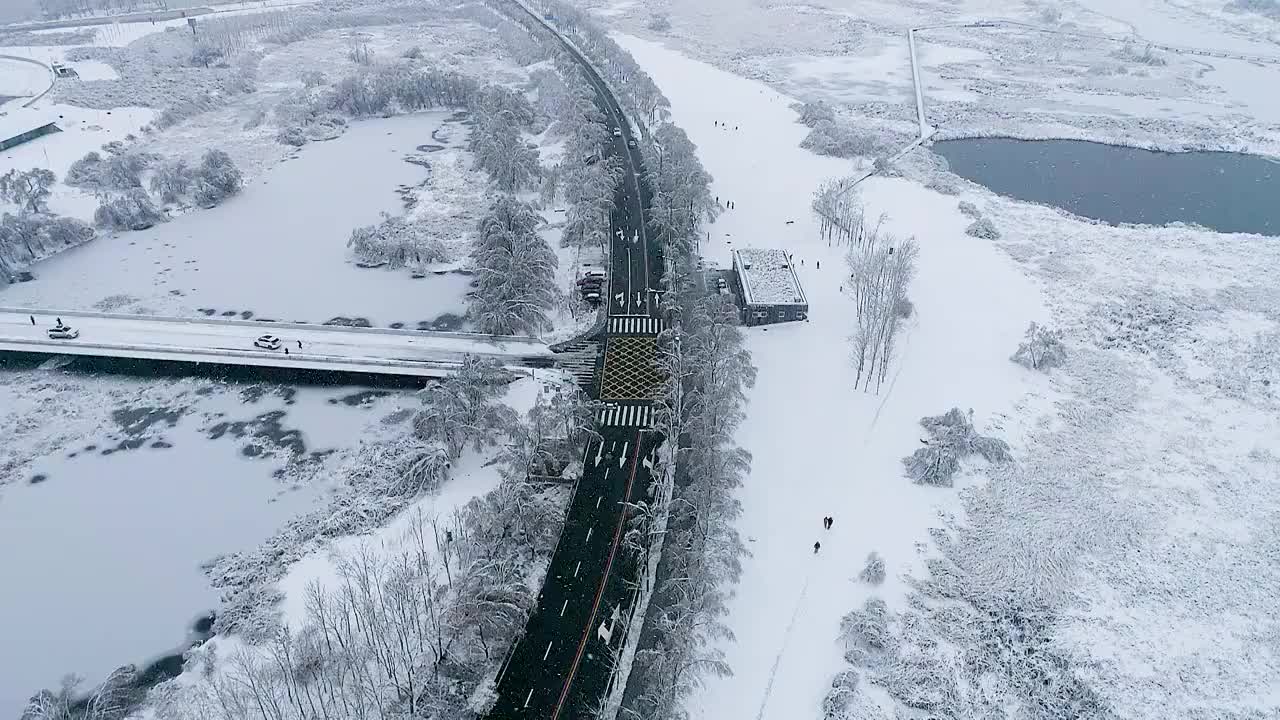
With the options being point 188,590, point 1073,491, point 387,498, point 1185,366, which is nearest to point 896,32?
point 1185,366

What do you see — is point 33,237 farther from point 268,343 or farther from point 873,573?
point 873,573

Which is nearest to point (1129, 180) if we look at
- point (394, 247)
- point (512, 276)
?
point (512, 276)

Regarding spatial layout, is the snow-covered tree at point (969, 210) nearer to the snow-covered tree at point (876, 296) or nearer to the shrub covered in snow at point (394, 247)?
the snow-covered tree at point (876, 296)

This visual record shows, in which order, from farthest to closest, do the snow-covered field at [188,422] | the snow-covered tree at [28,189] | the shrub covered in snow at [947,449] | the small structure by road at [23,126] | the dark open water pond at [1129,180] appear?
the small structure by road at [23,126], the dark open water pond at [1129,180], the snow-covered tree at [28,189], the shrub covered in snow at [947,449], the snow-covered field at [188,422]

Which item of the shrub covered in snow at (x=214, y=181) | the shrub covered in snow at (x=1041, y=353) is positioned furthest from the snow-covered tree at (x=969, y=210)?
the shrub covered in snow at (x=214, y=181)

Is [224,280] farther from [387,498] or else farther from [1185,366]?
[1185,366]

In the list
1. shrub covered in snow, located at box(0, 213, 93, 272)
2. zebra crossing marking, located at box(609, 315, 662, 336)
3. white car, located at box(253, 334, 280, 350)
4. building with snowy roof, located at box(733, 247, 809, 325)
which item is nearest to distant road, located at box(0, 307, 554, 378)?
white car, located at box(253, 334, 280, 350)
